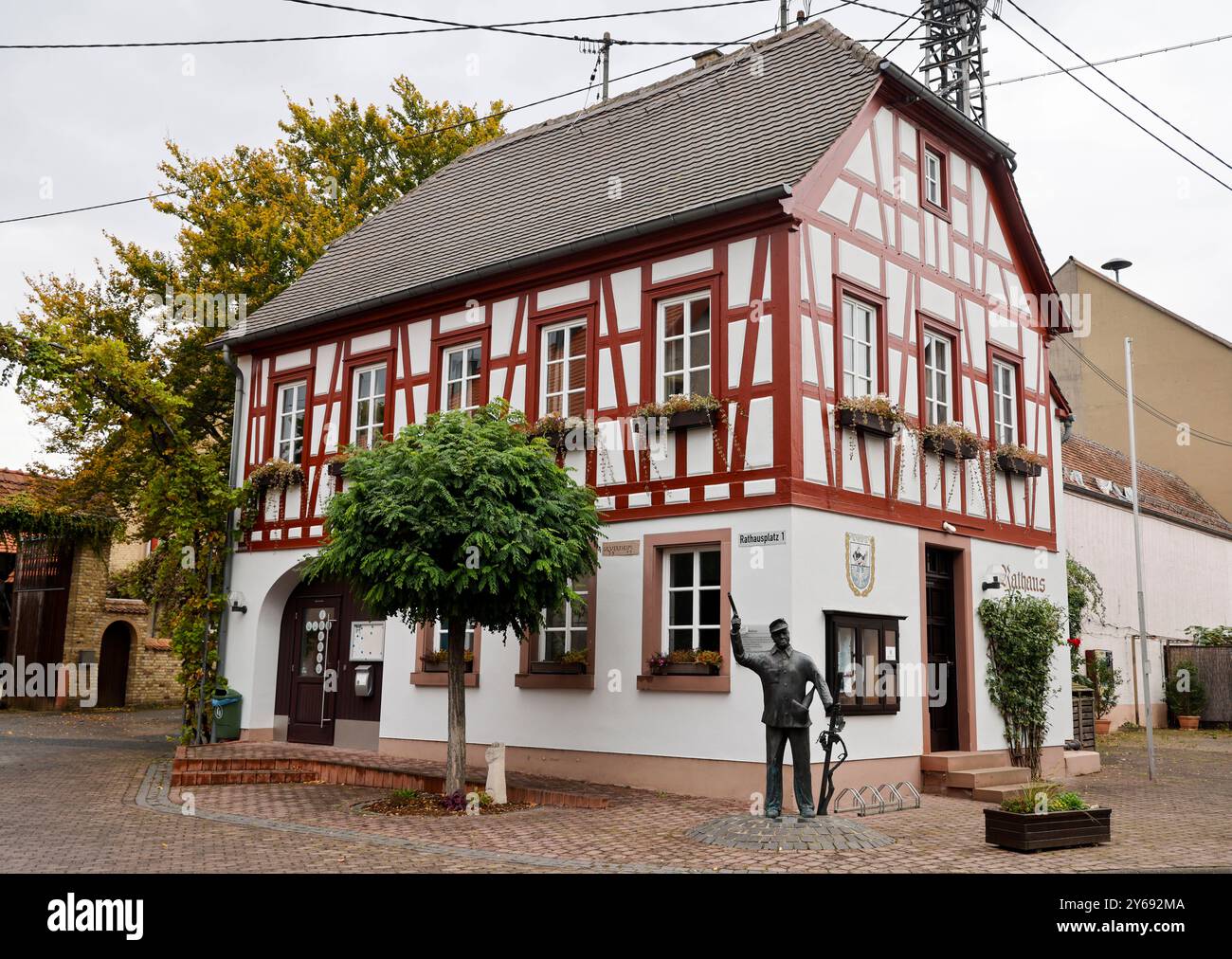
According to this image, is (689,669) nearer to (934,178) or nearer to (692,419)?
(692,419)

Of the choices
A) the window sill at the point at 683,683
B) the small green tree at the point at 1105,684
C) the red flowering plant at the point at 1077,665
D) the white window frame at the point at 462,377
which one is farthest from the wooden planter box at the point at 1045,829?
the small green tree at the point at 1105,684

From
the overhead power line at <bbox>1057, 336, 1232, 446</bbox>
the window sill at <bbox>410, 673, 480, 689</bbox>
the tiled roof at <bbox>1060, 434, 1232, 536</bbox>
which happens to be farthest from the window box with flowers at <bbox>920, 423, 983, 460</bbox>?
the overhead power line at <bbox>1057, 336, 1232, 446</bbox>

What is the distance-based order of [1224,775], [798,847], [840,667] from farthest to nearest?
1. [1224,775]
2. [840,667]
3. [798,847]

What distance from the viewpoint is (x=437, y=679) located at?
590 inches

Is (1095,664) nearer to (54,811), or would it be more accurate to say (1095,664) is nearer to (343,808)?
(343,808)

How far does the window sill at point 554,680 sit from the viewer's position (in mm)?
13305

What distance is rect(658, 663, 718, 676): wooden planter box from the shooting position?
481 inches

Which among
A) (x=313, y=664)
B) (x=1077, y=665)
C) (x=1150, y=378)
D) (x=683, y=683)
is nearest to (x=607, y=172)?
A: (x=683, y=683)

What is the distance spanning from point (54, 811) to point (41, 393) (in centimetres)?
1195

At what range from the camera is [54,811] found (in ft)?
36.0

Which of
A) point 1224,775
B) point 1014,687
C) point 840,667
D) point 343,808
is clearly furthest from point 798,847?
point 1224,775

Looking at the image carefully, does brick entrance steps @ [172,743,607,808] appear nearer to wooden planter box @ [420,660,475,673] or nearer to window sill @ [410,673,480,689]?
window sill @ [410,673,480,689]

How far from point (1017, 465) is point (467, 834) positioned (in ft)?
29.3

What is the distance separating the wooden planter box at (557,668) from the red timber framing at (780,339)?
1691 millimetres
